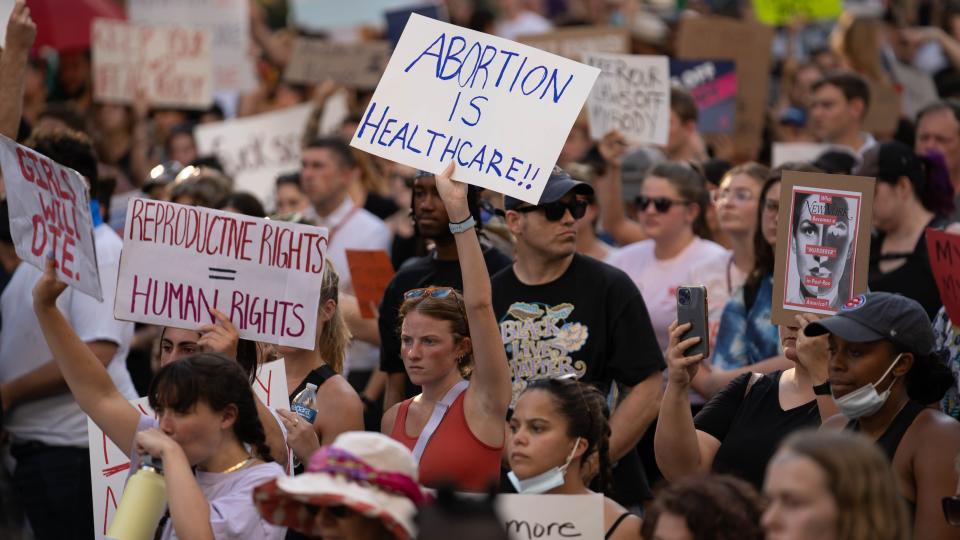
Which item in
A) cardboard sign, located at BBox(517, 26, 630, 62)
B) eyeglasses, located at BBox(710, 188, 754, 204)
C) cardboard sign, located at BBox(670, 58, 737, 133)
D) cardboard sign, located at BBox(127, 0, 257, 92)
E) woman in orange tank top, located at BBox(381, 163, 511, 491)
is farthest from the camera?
cardboard sign, located at BBox(127, 0, 257, 92)

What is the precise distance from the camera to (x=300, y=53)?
12523mm

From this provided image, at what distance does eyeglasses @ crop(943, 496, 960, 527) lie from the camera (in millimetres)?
4406

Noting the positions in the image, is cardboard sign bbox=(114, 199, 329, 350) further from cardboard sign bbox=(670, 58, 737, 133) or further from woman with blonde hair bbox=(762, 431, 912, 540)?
cardboard sign bbox=(670, 58, 737, 133)

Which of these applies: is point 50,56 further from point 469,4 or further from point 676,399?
point 676,399

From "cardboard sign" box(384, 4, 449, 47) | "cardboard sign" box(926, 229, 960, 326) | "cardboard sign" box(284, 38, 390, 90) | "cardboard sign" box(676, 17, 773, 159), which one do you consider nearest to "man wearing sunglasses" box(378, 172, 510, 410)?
"cardboard sign" box(926, 229, 960, 326)

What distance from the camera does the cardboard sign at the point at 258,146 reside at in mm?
11672

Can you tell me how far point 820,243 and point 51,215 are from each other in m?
2.80

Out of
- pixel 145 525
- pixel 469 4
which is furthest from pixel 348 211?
pixel 469 4

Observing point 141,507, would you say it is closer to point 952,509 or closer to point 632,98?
point 952,509

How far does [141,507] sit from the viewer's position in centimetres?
438

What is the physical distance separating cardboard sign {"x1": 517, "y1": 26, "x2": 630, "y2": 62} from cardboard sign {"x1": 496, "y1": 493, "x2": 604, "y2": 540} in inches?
273

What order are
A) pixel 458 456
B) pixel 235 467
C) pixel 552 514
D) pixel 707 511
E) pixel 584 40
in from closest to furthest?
pixel 707 511, pixel 552 514, pixel 235 467, pixel 458 456, pixel 584 40

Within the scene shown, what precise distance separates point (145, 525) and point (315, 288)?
1.42 m

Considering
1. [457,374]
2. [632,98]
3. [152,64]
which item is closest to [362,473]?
[457,374]
